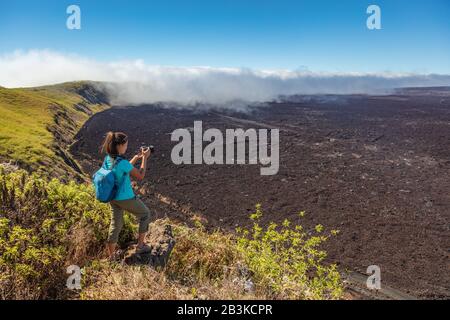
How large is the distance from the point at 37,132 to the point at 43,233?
27.6 m

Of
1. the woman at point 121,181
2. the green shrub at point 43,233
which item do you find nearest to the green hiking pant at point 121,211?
the woman at point 121,181

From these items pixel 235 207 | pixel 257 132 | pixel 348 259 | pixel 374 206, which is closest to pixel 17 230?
pixel 348 259

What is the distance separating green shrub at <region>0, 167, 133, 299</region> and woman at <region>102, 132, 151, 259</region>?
52 cm

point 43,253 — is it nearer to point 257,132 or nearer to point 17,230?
point 17,230

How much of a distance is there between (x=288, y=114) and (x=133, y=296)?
153 ft

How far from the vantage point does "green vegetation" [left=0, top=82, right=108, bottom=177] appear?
63.6 ft

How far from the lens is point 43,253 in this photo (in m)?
4.30

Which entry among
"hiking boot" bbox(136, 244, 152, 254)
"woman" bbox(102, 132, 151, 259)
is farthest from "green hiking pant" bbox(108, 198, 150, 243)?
"hiking boot" bbox(136, 244, 152, 254)

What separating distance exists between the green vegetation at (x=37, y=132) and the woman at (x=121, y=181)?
1407 centimetres

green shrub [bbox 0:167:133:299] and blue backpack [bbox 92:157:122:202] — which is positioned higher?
blue backpack [bbox 92:157:122:202]

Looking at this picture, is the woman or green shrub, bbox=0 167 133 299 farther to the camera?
the woman

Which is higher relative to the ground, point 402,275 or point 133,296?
point 133,296

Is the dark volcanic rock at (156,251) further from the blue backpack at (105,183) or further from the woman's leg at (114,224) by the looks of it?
the blue backpack at (105,183)

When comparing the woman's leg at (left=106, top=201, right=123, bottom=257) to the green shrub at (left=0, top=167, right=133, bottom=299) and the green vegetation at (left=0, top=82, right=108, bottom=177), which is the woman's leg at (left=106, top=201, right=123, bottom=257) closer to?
the green shrub at (left=0, top=167, right=133, bottom=299)
